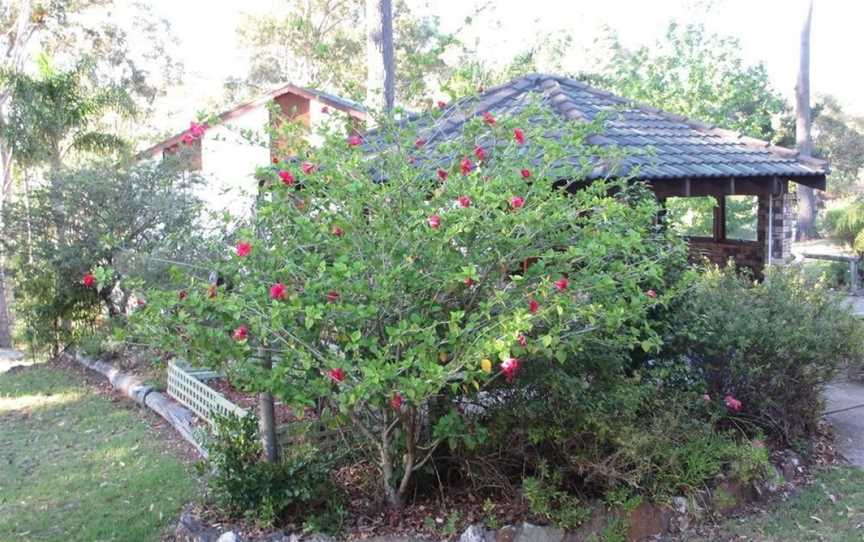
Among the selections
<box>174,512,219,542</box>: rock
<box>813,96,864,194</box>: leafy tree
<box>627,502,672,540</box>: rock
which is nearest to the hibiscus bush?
<box>627,502,672,540</box>: rock

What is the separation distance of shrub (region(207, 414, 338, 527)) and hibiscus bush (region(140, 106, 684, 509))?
Answer: 0.37 m

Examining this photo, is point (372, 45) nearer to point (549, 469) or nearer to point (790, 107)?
point (549, 469)

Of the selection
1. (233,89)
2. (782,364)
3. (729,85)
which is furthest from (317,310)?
(233,89)

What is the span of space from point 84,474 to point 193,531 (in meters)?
2.25

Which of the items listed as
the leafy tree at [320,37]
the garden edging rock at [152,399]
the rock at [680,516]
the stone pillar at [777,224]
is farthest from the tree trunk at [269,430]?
the leafy tree at [320,37]

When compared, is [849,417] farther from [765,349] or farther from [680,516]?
[680,516]

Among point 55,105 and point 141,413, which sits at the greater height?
point 55,105

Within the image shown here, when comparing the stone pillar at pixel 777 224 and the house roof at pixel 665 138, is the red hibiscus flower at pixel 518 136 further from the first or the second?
the stone pillar at pixel 777 224

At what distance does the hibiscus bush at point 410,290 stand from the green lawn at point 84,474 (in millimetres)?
1714

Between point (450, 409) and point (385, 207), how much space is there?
4.23 ft

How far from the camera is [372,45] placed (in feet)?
35.2

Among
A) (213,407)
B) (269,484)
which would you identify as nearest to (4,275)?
(213,407)

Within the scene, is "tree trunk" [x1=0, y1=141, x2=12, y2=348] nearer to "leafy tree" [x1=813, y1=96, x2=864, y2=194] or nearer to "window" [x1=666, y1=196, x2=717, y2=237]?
"window" [x1=666, y1=196, x2=717, y2=237]

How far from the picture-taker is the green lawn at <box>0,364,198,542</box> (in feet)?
17.5
